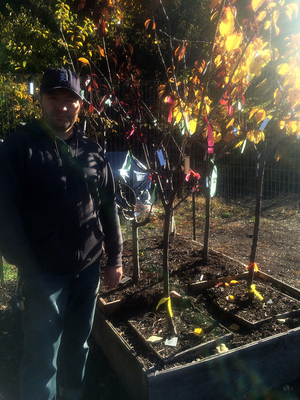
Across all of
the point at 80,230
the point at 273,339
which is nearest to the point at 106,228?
the point at 80,230

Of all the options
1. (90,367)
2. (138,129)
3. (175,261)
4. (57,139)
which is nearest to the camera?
(57,139)

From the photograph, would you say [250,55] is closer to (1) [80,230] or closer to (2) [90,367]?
(1) [80,230]

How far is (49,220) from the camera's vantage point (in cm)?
182

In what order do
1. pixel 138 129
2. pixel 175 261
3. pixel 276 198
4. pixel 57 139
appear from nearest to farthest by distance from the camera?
pixel 57 139 < pixel 138 129 < pixel 175 261 < pixel 276 198

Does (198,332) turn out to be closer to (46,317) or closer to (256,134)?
(46,317)

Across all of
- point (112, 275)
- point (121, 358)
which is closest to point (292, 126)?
point (112, 275)

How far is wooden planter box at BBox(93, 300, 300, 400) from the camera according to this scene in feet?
6.74

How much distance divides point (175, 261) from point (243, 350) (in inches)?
69.7

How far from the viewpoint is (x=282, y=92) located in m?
2.54

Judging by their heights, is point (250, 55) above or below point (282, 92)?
above

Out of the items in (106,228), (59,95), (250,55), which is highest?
(250,55)

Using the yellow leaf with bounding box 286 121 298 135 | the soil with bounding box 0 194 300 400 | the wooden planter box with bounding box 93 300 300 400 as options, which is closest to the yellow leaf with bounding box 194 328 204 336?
the soil with bounding box 0 194 300 400

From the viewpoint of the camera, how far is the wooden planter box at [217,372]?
80.9 inches

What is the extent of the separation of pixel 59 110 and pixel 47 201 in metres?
0.53
